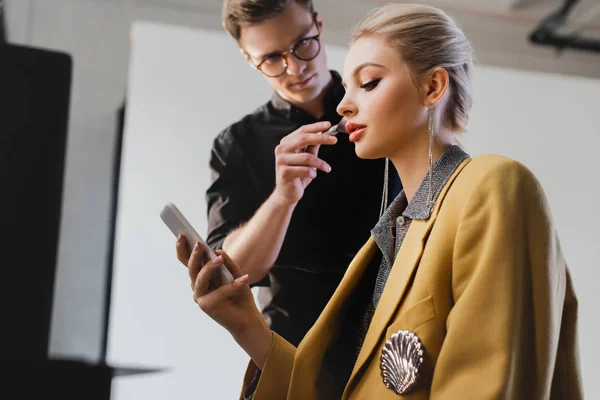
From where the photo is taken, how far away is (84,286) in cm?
132

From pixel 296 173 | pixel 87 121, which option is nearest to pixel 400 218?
pixel 296 173

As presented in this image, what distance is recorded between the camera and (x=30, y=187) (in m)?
1.34

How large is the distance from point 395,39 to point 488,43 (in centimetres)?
70

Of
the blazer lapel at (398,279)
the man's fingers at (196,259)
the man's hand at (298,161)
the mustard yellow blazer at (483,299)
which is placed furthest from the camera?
the man's hand at (298,161)

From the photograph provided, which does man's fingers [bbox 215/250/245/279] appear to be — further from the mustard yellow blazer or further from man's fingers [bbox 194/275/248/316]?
the mustard yellow blazer

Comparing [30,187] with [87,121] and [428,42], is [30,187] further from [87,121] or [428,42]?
[428,42]

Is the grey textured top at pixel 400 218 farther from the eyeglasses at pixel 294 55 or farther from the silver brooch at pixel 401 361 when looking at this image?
the eyeglasses at pixel 294 55

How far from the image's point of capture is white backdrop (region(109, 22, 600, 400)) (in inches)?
50.5

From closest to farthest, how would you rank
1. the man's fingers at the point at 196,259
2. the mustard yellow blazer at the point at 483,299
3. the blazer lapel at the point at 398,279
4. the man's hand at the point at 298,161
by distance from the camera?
the mustard yellow blazer at the point at 483,299 → the blazer lapel at the point at 398,279 → the man's fingers at the point at 196,259 → the man's hand at the point at 298,161

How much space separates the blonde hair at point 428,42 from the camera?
1.02 meters

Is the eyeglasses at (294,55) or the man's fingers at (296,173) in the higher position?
the eyeglasses at (294,55)

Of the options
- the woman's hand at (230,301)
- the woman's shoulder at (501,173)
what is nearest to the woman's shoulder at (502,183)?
the woman's shoulder at (501,173)

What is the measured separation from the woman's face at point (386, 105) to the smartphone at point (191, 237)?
276mm

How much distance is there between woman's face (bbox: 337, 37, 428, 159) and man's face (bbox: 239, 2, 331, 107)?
28cm
